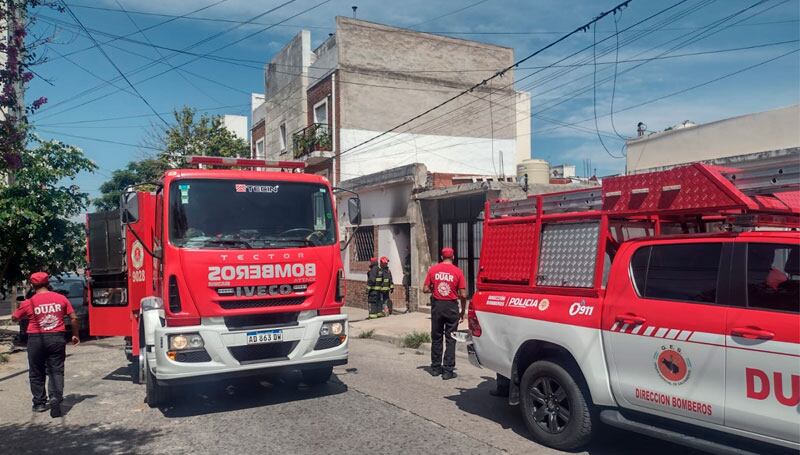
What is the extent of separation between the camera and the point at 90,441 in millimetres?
6078

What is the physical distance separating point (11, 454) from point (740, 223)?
6.61m

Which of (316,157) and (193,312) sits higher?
(316,157)

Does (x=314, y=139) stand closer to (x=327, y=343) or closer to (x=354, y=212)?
(x=354, y=212)

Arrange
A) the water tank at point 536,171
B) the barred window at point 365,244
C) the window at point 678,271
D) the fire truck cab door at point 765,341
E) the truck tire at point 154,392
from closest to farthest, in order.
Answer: the fire truck cab door at point 765,341 < the window at point 678,271 < the truck tire at point 154,392 < the water tank at point 536,171 < the barred window at point 365,244

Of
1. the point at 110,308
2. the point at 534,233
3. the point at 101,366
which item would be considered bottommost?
the point at 101,366

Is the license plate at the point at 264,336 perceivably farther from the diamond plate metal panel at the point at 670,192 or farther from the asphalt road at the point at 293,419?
the diamond plate metal panel at the point at 670,192

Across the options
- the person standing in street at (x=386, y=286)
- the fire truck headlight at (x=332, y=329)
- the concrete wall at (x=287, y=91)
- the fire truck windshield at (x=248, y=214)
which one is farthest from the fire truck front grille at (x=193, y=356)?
the concrete wall at (x=287, y=91)

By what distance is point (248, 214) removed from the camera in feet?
24.1

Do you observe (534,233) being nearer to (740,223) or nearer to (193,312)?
(740,223)

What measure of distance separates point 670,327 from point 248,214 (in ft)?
15.7

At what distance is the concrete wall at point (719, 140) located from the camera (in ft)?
38.5

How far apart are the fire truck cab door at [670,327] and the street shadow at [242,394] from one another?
4.10 meters

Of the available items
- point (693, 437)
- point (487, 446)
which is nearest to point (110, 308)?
point (487, 446)

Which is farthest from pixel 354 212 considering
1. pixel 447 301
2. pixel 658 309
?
pixel 658 309
